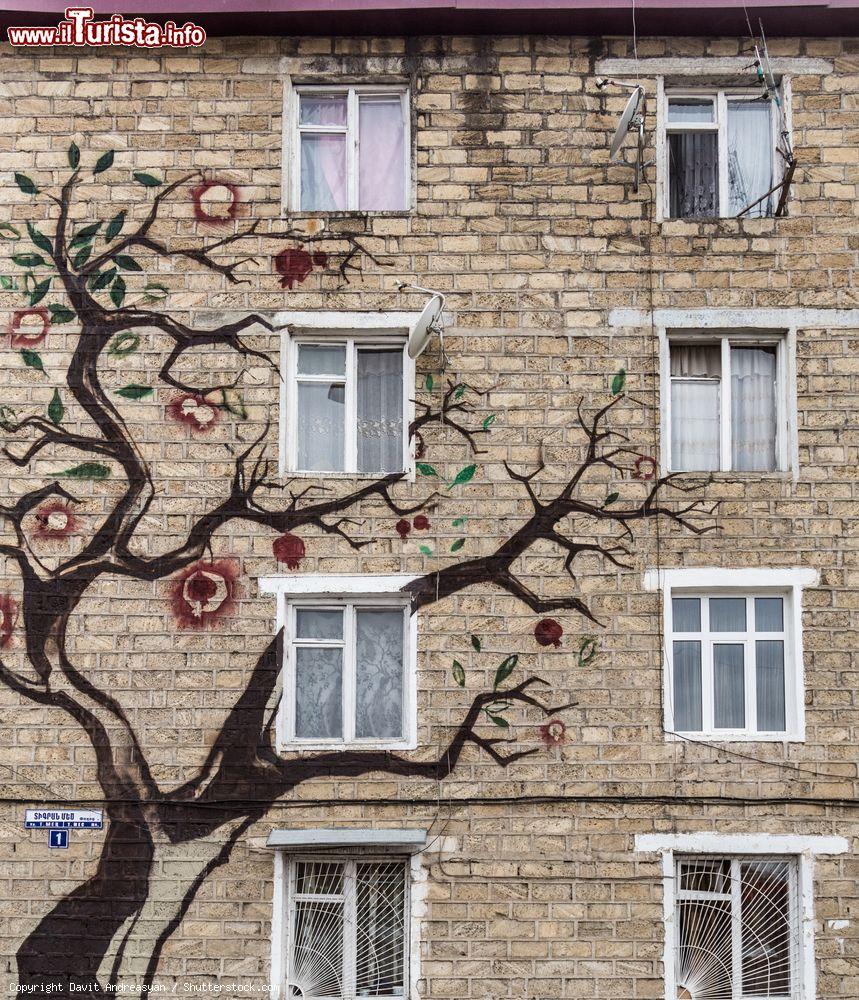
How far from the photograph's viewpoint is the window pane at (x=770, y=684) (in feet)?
37.0

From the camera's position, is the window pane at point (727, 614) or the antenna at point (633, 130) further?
the window pane at point (727, 614)

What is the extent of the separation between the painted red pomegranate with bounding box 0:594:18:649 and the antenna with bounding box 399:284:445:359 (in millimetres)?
4005

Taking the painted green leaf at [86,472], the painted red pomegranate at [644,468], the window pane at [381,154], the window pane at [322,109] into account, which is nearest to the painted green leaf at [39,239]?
the painted green leaf at [86,472]

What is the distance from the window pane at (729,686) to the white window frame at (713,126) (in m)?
3.85

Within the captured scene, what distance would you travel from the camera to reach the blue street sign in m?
11.0

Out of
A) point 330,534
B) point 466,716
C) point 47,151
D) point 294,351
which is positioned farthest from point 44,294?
point 466,716

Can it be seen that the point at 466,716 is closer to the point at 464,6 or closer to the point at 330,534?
the point at 330,534

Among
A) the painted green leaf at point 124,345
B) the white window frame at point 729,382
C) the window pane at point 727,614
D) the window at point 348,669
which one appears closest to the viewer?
the window at point 348,669

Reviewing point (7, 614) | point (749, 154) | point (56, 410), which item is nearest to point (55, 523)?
point (7, 614)

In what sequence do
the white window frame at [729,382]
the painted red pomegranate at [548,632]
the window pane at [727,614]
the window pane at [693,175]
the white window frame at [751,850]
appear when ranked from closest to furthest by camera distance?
the white window frame at [751,850] → the painted red pomegranate at [548,632] → the window pane at [727,614] → the white window frame at [729,382] → the window pane at [693,175]

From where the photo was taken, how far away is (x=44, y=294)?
11820 mm

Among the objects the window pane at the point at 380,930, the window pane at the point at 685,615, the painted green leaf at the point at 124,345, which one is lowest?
the window pane at the point at 380,930

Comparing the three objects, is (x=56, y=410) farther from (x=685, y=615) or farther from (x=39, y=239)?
(x=685, y=615)

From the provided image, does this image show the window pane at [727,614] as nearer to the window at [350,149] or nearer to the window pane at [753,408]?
the window pane at [753,408]
